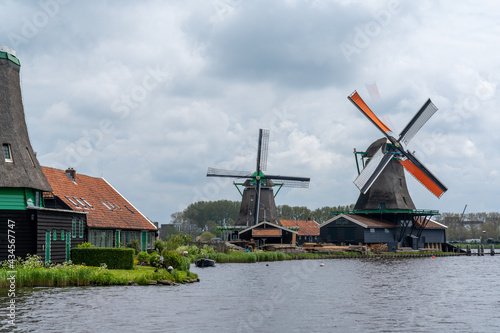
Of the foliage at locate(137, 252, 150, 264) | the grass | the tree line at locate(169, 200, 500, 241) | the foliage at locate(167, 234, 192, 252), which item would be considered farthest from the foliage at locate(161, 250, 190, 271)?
the tree line at locate(169, 200, 500, 241)

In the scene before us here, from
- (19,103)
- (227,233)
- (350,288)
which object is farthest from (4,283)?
(227,233)

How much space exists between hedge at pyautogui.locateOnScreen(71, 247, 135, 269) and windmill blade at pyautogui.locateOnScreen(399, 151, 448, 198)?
46.7 meters

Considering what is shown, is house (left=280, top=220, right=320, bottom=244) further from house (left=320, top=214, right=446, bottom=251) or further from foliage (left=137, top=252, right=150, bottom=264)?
foliage (left=137, top=252, right=150, bottom=264)

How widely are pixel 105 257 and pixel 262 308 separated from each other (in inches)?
506

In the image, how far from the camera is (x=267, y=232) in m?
71.8

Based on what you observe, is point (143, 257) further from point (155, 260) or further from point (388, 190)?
point (388, 190)

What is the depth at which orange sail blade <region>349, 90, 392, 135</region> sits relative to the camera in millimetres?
72062

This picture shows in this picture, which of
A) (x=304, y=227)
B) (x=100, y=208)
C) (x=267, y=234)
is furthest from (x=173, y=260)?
(x=304, y=227)

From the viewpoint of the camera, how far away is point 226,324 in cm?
1958

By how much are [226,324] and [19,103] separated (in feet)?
67.0

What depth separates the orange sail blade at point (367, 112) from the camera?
72062mm

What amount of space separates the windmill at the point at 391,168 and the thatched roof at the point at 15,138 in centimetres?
4595

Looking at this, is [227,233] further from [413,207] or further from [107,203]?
[107,203]

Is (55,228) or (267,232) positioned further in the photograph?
(267,232)
